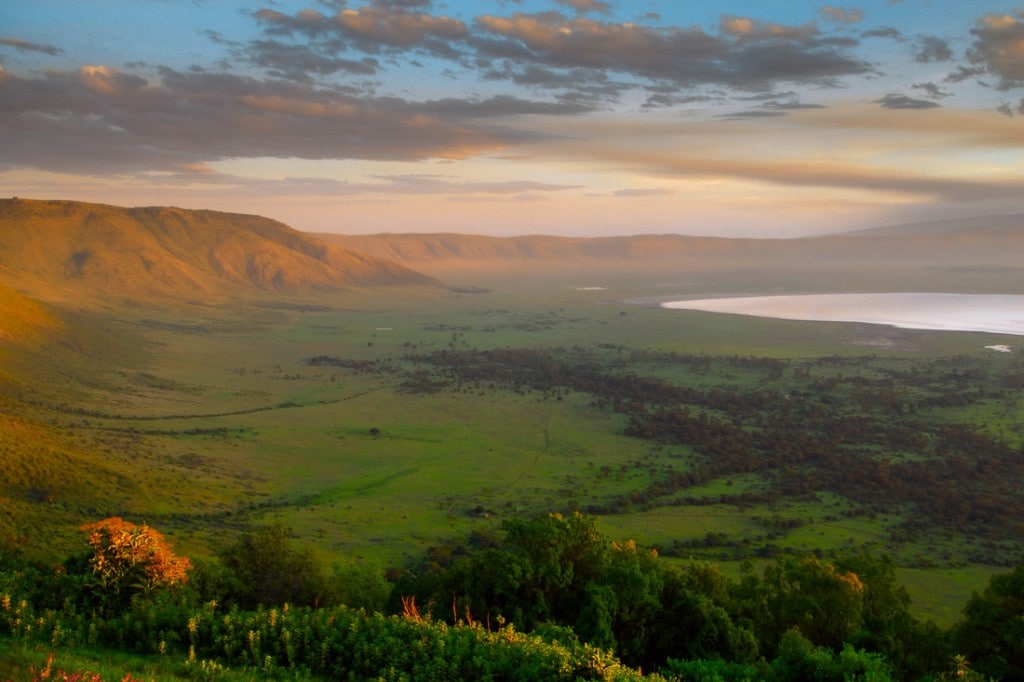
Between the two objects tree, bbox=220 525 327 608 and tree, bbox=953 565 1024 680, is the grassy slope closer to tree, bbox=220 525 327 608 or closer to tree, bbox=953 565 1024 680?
tree, bbox=220 525 327 608

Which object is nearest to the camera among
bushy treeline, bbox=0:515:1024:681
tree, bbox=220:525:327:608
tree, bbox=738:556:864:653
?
bushy treeline, bbox=0:515:1024:681

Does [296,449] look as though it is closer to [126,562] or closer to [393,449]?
[393,449]

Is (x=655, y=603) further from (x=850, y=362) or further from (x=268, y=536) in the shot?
(x=850, y=362)

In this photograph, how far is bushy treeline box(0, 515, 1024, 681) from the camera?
18719mm

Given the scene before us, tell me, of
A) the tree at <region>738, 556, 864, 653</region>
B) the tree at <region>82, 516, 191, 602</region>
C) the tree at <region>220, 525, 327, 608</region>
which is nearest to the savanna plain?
the tree at <region>220, 525, 327, 608</region>

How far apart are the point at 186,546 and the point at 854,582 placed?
34131 mm

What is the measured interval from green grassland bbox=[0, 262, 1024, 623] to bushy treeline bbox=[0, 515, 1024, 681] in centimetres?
1419

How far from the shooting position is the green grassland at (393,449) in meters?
51.8

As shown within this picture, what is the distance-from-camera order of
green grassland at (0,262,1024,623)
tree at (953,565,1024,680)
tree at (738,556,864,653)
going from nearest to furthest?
tree at (953,565,1024,680), tree at (738,556,864,653), green grassland at (0,262,1024,623)

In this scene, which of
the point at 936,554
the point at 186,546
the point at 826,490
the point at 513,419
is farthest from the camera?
the point at 513,419

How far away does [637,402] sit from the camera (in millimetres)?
103938

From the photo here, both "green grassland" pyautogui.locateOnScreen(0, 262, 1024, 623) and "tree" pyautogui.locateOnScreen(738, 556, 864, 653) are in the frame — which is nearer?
"tree" pyautogui.locateOnScreen(738, 556, 864, 653)

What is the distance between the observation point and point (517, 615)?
26.2 meters

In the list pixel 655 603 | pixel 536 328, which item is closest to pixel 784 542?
→ pixel 655 603
